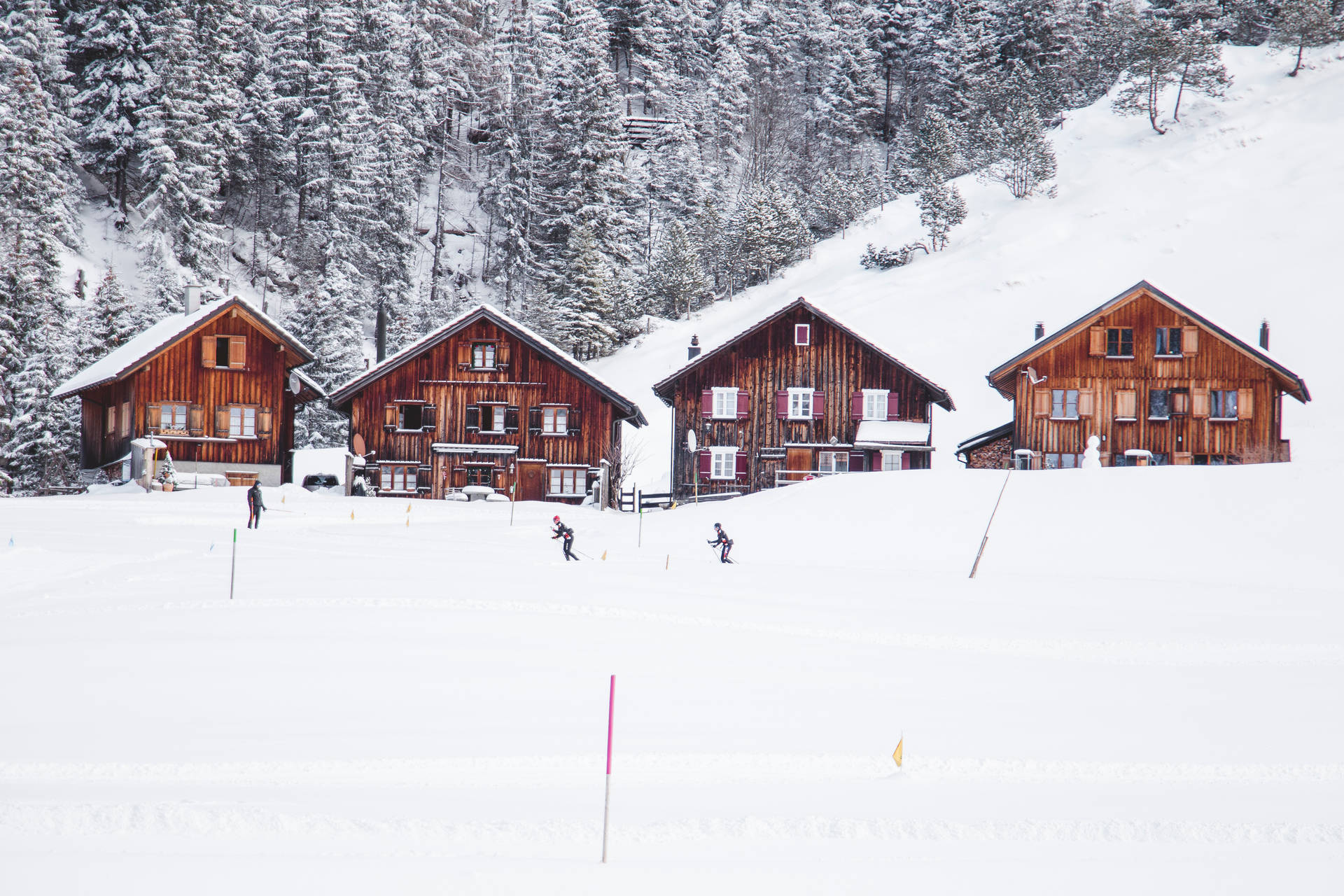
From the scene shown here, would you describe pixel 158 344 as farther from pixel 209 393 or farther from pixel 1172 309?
pixel 1172 309

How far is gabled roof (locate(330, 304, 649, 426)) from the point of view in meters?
42.0

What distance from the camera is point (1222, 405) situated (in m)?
39.2

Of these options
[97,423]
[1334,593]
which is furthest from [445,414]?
[1334,593]

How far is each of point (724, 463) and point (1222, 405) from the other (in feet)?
A: 66.7

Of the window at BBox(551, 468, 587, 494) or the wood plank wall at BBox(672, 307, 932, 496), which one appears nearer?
the wood plank wall at BBox(672, 307, 932, 496)

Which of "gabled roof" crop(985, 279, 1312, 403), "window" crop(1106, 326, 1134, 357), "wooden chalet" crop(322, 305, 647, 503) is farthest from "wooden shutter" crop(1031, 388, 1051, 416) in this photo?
"wooden chalet" crop(322, 305, 647, 503)

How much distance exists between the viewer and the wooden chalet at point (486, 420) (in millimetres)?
42719

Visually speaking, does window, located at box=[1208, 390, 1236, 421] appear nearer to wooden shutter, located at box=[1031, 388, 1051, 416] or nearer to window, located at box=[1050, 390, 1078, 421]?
window, located at box=[1050, 390, 1078, 421]

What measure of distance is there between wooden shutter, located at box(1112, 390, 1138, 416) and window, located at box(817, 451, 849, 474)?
36.2 ft

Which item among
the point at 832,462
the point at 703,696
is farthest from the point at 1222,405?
the point at 703,696

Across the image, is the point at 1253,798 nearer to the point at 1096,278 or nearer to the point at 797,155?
the point at 1096,278

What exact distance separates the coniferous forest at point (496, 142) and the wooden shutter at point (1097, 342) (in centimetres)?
3351

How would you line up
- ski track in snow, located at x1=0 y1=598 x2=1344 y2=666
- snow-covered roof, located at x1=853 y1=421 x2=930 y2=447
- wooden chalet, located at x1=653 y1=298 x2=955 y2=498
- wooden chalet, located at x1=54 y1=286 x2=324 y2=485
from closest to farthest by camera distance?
1. ski track in snow, located at x1=0 y1=598 x2=1344 y2=666
2. snow-covered roof, located at x1=853 y1=421 x2=930 y2=447
3. wooden chalet, located at x1=653 y1=298 x2=955 y2=498
4. wooden chalet, located at x1=54 y1=286 x2=324 y2=485

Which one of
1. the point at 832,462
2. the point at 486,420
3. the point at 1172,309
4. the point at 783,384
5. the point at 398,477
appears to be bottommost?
the point at 398,477
